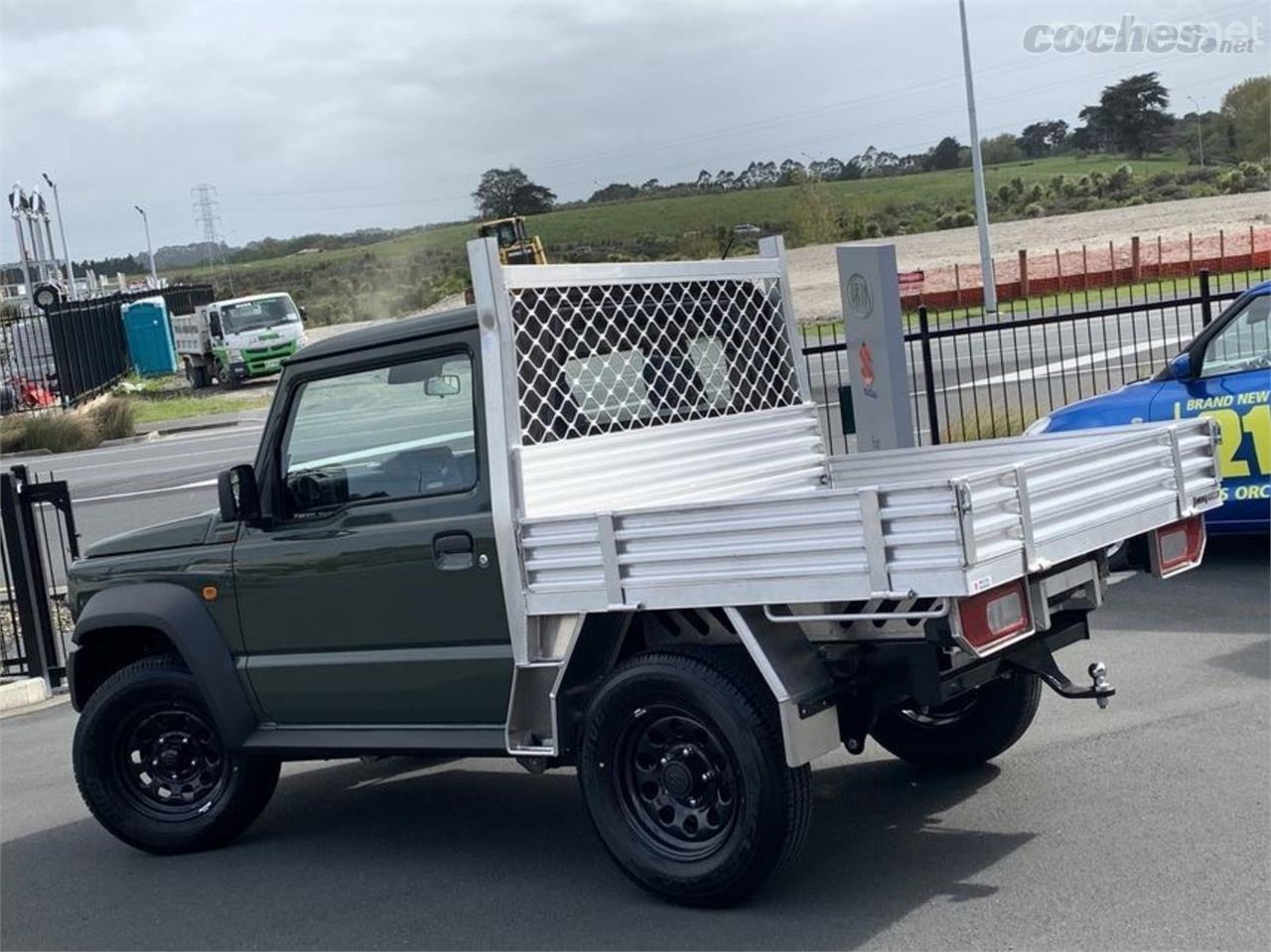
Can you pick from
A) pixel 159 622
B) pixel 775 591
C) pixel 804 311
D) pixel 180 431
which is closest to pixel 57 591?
pixel 159 622

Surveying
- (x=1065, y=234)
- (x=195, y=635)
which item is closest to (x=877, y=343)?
(x=195, y=635)

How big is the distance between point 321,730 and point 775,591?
7.47ft

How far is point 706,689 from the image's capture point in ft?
16.6

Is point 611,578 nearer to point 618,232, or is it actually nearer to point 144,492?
point 144,492

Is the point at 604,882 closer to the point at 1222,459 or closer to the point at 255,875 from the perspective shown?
the point at 255,875

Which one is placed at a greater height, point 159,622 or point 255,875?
point 159,622

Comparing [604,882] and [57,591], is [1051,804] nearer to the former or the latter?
[604,882]

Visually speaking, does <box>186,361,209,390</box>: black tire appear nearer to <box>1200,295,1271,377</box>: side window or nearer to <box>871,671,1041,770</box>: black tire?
<box>1200,295,1271,377</box>: side window

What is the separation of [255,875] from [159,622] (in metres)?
1.11

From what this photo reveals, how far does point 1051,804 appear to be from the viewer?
238 inches

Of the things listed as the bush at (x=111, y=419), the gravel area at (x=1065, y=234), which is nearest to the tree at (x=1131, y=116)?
the gravel area at (x=1065, y=234)

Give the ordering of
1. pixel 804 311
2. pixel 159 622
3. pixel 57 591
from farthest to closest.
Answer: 1. pixel 804 311
2. pixel 57 591
3. pixel 159 622

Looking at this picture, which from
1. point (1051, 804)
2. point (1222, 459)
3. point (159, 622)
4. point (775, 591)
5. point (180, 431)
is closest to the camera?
point (775, 591)

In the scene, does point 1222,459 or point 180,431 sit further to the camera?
point 180,431
